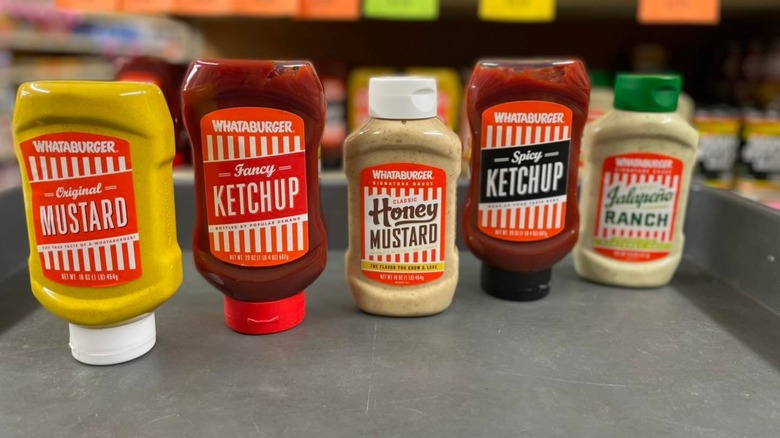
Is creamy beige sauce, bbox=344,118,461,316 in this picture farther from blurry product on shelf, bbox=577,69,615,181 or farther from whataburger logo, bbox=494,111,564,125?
blurry product on shelf, bbox=577,69,615,181

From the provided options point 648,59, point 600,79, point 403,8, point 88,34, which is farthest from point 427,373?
point 88,34

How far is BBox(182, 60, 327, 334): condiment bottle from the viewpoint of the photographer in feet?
2.39

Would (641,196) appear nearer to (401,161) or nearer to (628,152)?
(628,152)

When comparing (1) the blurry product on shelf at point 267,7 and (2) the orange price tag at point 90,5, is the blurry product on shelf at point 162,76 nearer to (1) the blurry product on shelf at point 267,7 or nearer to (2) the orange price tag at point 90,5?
(2) the orange price tag at point 90,5

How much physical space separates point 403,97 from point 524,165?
21 centimetres

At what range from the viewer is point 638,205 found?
3.18 feet

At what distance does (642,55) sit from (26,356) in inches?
60.3

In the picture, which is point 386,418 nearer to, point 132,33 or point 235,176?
point 235,176

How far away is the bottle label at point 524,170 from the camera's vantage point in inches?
34.1

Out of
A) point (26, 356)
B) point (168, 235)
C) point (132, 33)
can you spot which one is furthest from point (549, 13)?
point (132, 33)

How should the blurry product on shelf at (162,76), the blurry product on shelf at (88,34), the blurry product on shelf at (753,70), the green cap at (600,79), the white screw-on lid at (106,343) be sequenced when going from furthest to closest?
the blurry product on shelf at (88,34), the blurry product on shelf at (753,70), the green cap at (600,79), the blurry product on shelf at (162,76), the white screw-on lid at (106,343)

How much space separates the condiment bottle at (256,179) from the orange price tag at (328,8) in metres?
0.55

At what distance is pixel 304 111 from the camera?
0.75m

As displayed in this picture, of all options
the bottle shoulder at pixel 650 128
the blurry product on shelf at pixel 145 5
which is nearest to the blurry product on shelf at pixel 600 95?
the bottle shoulder at pixel 650 128
